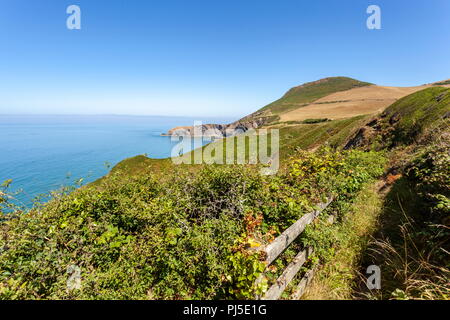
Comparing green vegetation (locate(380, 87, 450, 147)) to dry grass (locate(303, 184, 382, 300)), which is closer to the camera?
dry grass (locate(303, 184, 382, 300))

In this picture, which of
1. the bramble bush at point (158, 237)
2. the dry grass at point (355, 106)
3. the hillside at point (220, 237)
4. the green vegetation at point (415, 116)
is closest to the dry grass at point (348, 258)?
the hillside at point (220, 237)

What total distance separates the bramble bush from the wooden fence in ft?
0.82

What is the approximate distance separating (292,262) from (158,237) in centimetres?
279

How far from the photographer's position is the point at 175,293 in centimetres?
346

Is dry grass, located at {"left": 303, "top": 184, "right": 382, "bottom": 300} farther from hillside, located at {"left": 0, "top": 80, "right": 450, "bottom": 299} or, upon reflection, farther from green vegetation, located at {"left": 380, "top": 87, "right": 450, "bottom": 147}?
green vegetation, located at {"left": 380, "top": 87, "right": 450, "bottom": 147}

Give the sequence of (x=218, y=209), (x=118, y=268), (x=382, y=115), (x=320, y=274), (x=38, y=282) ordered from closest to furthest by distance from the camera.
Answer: (x=38, y=282) → (x=118, y=268) → (x=320, y=274) → (x=218, y=209) → (x=382, y=115)

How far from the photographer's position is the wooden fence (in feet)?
10.4

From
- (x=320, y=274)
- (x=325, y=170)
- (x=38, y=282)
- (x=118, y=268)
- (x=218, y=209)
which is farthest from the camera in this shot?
(x=325, y=170)

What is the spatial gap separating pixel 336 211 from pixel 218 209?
3.58 metres

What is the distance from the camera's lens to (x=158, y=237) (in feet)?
13.3

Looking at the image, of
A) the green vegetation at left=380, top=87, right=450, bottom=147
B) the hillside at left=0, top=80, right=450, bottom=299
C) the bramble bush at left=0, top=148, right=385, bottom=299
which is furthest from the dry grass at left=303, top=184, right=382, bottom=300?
the green vegetation at left=380, top=87, right=450, bottom=147

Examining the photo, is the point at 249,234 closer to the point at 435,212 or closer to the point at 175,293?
the point at 175,293

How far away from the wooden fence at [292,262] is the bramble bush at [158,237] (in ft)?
0.82
